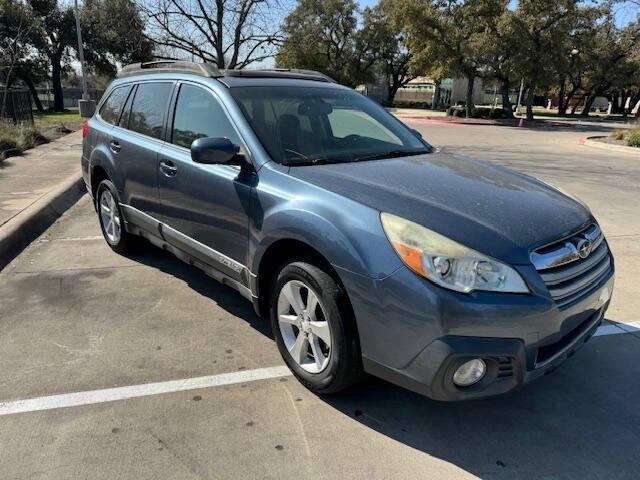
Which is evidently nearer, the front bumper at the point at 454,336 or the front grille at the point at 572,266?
the front bumper at the point at 454,336

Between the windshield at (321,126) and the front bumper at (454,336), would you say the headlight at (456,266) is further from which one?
the windshield at (321,126)

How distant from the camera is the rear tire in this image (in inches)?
198

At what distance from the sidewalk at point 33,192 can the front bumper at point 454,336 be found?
170 inches

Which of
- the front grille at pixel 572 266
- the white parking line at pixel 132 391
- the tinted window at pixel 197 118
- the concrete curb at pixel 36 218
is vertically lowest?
the white parking line at pixel 132 391

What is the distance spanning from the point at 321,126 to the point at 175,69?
1.43m

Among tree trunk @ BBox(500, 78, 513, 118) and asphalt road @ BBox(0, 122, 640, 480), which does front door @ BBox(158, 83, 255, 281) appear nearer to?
asphalt road @ BBox(0, 122, 640, 480)

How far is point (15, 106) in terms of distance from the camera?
14.9m

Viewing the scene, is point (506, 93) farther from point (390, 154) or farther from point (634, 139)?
point (390, 154)

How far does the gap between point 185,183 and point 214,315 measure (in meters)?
1.06

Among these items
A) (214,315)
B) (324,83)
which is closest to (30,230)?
(214,315)

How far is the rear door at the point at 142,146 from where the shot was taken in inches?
166

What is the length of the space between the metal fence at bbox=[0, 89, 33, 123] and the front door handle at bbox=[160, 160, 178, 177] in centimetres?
1191

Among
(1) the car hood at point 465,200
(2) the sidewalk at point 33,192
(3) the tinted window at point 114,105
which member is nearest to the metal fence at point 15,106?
(2) the sidewalk at point 33,192

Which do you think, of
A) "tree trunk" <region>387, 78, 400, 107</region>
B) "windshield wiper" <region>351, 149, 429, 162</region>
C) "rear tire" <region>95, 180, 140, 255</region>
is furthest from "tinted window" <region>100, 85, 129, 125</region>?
"tree trunk" <region>387, 78, 400, 107</region>
